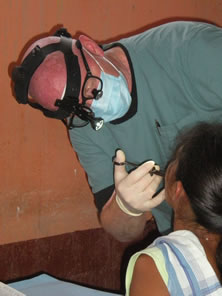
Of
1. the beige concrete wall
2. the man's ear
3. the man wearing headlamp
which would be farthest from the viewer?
the beige concrete wall

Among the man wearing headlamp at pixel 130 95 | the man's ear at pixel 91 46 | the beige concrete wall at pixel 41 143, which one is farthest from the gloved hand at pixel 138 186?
the beige concrete wall at pixel 41 143

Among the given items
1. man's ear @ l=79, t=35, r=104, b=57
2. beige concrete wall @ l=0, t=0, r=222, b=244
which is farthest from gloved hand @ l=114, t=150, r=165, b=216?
beige concrete wall @ l=0, t=0, r=222, b=244

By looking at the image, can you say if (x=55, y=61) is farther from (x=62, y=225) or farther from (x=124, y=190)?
(x=62, y=225)

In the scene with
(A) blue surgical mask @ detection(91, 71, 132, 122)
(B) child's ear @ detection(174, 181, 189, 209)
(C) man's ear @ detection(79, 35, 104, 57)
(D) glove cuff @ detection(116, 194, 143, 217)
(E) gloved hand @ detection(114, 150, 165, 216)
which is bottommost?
(D) glove cuff @ detection(116, 194, 143, 217)

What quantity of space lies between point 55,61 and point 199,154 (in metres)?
0.56

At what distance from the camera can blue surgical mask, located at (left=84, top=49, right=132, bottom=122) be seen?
4.60 feet

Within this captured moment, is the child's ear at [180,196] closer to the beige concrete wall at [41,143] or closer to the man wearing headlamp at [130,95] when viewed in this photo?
the man wearing headlamp at [130,95]

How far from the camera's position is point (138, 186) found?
143 cm

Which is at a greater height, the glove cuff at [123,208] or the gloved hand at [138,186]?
the gloved hand at [138,186]

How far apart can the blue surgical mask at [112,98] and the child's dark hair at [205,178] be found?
322mm

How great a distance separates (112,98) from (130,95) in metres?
0.08

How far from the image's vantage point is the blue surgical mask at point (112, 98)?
140 centimetres

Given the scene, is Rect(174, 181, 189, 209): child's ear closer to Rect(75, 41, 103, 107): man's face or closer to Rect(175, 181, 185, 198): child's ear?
Rect(175, 181, 185, 198): child's ear

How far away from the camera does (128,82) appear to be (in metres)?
1.48
